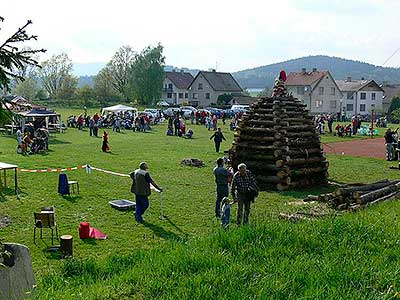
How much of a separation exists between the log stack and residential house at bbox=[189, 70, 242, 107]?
72961 mm

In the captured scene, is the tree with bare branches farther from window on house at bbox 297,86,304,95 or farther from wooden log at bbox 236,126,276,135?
window on house at bbox 297,86,304,95

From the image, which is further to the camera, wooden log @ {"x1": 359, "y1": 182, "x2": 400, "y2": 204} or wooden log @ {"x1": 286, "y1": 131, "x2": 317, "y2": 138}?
wooden log @ {"x1": 286, "y1": 131, "x2": 317, "y2": 138}

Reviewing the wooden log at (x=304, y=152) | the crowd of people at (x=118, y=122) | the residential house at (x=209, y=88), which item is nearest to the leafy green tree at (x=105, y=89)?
the residential house at (x=209, y=88)

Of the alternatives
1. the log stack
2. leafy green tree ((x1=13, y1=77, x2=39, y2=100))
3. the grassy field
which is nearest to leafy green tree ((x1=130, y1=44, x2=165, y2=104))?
leafy green tree ((x1=13, y1=77, x2=39, y2=100))

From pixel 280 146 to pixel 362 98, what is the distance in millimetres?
79281

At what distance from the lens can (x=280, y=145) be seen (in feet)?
61.7

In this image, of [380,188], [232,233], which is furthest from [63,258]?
[380,188]

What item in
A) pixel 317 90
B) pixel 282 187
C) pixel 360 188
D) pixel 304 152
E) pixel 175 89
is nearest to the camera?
pixel 360 188

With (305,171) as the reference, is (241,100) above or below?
above

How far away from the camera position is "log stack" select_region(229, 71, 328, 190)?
738 inches

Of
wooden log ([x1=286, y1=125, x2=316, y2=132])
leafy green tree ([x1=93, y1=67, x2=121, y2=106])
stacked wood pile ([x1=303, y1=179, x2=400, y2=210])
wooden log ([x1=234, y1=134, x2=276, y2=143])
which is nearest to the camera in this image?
stacked wood pile ([x1=303, y1=179, x2=400, y2=210])

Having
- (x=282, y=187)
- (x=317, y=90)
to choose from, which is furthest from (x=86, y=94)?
(x=282, y=187)

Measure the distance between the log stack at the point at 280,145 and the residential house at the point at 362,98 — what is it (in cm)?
7569

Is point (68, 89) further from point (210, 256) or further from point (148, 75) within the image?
point (210, 256)
